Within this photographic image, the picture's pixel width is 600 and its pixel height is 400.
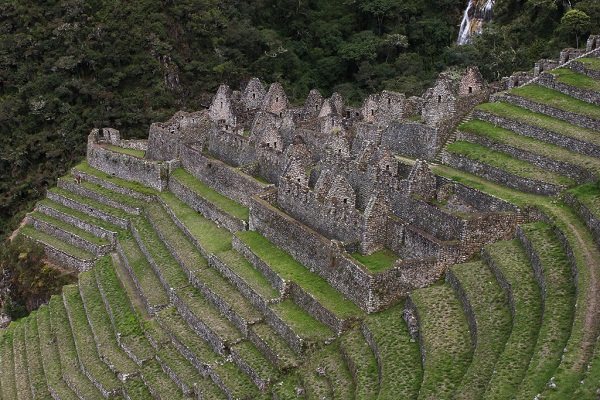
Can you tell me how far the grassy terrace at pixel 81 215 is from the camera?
39372 mm

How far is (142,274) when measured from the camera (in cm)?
3359

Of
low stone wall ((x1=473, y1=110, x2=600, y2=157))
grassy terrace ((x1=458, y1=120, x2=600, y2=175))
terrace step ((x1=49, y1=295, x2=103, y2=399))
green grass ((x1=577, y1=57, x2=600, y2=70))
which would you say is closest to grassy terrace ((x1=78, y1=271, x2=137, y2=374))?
terrace step ((x1=49, y1=295, x2=103, y2=399))

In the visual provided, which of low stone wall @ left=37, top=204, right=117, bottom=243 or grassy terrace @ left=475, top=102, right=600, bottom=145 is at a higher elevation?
grassy terrace @ left=475, top=102, right=600, bottom=145

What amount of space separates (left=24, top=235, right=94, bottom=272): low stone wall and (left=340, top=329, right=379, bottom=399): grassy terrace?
17.9 m

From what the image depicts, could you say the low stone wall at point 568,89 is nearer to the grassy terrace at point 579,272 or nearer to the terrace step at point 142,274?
the grassy terrace at point 579,272

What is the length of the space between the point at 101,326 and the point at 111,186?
1220 cm

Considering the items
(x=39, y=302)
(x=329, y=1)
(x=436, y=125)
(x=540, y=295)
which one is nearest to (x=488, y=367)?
(x=540, y=295)

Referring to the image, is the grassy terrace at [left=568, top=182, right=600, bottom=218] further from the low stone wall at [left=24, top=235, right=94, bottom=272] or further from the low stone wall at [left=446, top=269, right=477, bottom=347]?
the low stone wall at [left=24, top=235, right=94, bottom=272]

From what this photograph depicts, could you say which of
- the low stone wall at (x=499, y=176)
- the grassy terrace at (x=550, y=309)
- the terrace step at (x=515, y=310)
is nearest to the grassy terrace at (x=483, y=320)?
the terrace step at (x=515, y=310)

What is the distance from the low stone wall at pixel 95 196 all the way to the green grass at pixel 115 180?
1054 mm

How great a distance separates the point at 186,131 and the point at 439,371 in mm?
25590

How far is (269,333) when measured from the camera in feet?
84.7

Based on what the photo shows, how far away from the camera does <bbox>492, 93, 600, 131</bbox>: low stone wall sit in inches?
1190

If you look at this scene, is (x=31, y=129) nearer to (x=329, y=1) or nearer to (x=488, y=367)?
(x=329, y=1)
